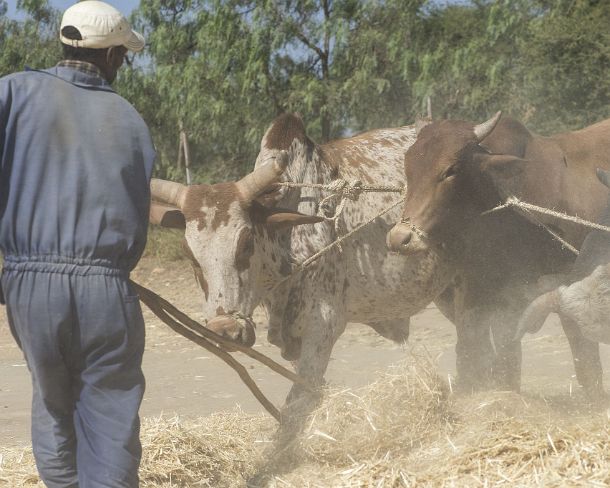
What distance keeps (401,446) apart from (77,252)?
1.99 meters

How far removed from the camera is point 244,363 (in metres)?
8.56

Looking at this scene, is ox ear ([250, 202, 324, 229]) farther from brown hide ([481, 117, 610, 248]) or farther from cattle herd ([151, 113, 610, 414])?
brown hide ([481, 117, 610, 248])

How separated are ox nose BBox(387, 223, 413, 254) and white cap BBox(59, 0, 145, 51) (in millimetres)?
2181

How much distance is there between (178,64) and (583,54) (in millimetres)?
5728

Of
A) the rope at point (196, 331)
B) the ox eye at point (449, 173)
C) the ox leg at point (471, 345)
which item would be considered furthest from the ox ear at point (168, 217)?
the ox leg at point (471, 345)

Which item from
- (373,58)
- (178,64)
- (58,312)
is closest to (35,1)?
(178,64)

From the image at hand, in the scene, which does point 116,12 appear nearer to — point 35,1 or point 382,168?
point 382,168

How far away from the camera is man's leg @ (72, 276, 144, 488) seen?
331 centimetres

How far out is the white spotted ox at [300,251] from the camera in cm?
493

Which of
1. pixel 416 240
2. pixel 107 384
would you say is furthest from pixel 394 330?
pixel 107 384

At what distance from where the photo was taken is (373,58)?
13156 millimetres

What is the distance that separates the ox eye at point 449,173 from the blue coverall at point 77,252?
2327 millimetres

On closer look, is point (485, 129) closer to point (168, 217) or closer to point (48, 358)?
point (168, 217)

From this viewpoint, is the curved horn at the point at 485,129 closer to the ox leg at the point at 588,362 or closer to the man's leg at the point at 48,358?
the ox leg at the point at 588,362
